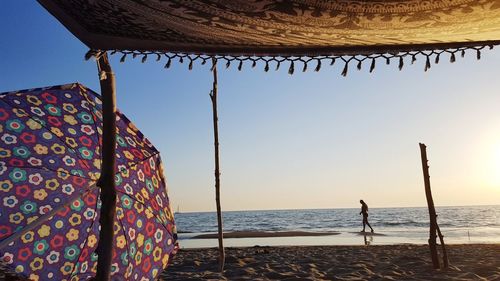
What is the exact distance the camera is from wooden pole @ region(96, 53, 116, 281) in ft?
7.86

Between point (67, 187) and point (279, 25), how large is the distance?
2.86 m

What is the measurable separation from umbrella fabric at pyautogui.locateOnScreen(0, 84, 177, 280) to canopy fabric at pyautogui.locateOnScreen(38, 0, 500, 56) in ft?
5.53

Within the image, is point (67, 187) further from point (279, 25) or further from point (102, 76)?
point (279, 25)

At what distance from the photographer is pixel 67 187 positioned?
3.96 meters

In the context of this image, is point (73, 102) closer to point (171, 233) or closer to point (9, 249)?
point (9, 249)

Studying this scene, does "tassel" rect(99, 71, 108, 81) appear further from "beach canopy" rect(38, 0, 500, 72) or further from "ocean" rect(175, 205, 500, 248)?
"ocean" rect(175, 205, 500, 248)

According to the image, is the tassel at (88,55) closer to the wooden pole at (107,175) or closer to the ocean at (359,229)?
the wooden pole at (107,175)

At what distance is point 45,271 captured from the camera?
12.3 feet

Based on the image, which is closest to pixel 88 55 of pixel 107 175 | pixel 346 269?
pixel 107 175

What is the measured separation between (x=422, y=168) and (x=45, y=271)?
939 cm

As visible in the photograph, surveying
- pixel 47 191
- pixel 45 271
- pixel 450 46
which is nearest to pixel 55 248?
pixel 45 271

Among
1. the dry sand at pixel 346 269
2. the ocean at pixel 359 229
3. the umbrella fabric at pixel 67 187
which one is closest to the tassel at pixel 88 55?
the umbrella fabric at pixel 67 187

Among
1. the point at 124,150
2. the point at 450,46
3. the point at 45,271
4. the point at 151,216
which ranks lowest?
the point at 45,271

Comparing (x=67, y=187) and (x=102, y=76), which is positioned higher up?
(x=102, y=76)
